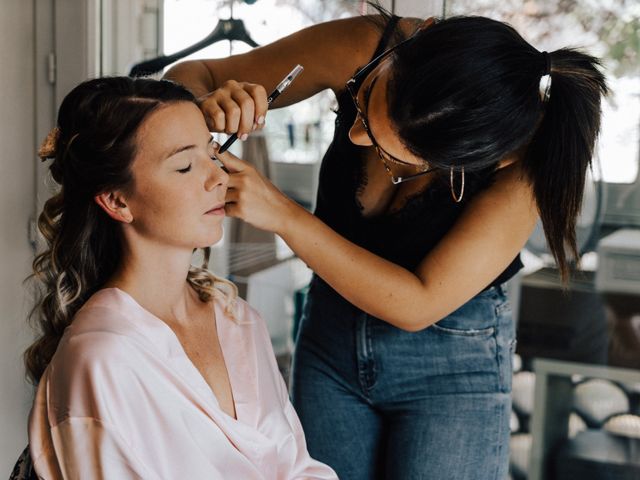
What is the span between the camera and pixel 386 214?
149 centimetres

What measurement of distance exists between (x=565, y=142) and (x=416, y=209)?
0.94 ft

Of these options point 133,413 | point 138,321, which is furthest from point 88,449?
point 138,321

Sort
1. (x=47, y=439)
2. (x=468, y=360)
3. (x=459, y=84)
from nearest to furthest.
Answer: (x=459, y=84) < (x=47, y=439) < (x=468, y=360)

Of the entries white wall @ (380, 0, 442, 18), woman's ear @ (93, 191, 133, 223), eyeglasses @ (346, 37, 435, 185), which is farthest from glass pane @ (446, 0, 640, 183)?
woman's ear @ (93, 191, 133, 223)

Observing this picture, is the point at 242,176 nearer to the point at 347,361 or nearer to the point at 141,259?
the point at 141,259

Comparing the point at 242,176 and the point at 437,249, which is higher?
the point at 242,176

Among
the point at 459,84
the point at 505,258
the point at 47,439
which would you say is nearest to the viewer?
the point at 459,84

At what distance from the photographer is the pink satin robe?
1250 millimetres

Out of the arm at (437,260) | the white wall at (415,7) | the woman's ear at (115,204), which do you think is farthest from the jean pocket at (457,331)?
the white wall at (415,7)

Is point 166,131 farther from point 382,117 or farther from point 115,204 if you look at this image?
point 382,117

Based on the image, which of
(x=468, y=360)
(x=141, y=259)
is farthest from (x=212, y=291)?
(x=468, y=360)

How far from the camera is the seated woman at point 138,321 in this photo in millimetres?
1266

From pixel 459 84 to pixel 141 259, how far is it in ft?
2.05

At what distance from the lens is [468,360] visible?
59.0 inches
